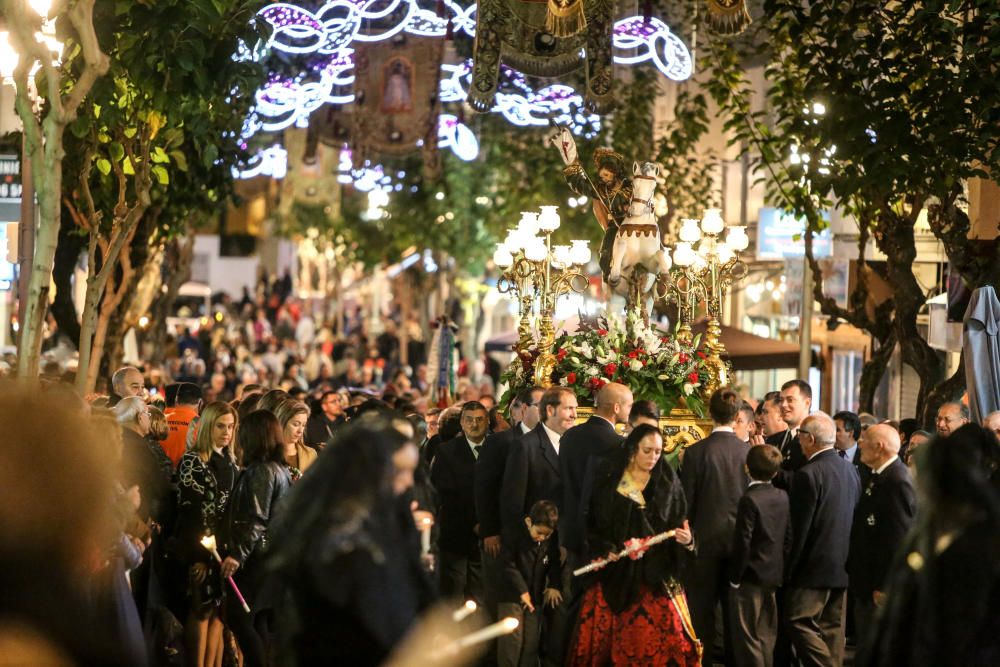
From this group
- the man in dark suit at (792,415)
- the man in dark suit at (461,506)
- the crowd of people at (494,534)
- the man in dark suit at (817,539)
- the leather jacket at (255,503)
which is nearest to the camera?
the crowd of people at (494,534)

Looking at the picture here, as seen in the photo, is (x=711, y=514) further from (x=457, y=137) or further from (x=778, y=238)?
(x=778, y=238)

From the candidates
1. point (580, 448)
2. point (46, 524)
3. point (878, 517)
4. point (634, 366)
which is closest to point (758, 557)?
point (878, 517)

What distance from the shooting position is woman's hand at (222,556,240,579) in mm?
9750

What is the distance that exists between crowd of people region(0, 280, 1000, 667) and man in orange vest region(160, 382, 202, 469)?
0.08ft

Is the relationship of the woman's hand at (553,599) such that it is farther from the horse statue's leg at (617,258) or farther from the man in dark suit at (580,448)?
the horse statue's leg at (617,258)

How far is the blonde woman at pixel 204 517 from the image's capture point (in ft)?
33.3

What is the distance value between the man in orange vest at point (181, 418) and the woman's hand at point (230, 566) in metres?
2.45

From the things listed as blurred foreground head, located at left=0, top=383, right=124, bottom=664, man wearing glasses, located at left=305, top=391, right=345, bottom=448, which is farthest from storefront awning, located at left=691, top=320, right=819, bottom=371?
blurred foreground head, located at left=0, top=383, right=124, bottom=664

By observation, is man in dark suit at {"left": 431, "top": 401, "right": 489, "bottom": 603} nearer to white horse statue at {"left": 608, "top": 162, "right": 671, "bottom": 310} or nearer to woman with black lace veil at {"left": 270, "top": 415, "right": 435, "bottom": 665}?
white horse statue at {"left": 608, "top": 162, "right": 671, "bottom": 310}

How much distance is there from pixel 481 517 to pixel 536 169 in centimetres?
1980

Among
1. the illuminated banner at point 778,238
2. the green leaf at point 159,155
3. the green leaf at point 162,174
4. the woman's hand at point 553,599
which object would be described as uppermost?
the illuminated banner at point 778,238

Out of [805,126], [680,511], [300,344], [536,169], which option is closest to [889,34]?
[805,126]

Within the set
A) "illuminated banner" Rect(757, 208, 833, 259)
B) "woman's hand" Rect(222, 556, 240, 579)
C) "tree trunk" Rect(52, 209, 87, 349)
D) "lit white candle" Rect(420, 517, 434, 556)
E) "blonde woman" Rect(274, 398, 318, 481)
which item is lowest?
"woman's hand" Rect(222, 556, 240, 579)

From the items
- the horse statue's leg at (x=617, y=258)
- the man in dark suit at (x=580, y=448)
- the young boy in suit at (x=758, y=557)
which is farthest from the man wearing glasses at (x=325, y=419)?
the young boy in suit at (x=758, y=557)
